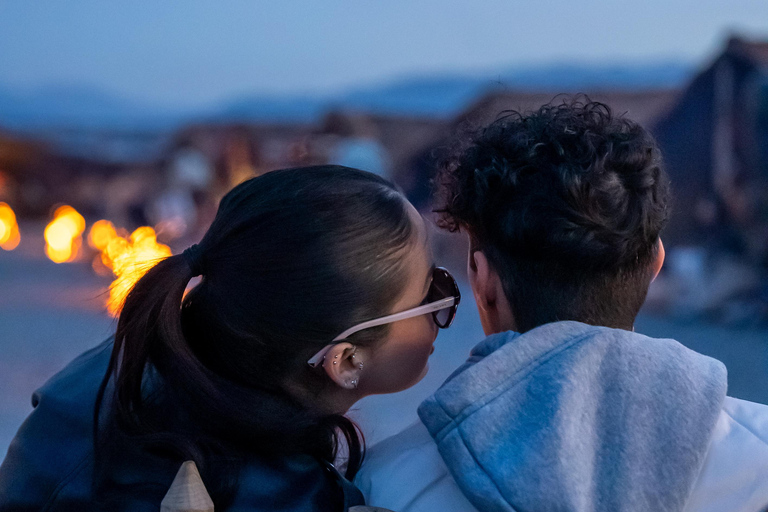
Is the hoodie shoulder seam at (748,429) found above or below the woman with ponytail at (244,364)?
below

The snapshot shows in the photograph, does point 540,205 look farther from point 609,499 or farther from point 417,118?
point 417,118

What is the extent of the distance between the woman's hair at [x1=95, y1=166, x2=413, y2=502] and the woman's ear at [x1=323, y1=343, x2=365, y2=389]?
0.03 meters

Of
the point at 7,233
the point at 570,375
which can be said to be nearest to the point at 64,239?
the point at 7,233

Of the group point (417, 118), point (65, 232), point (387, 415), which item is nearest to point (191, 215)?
point (65, 232)

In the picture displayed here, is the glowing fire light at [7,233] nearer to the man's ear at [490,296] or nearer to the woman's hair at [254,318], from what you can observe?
the woman's hair at [254,318]

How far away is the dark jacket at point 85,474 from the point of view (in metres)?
1.21

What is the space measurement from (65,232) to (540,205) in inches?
705

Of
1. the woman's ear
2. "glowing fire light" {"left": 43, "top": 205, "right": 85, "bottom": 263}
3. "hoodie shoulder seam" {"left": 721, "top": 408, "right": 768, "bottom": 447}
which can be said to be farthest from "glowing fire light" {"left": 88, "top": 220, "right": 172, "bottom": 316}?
"glowing fire light" {"left": 43, "top": 205, "right": 85, "bottom": 263}

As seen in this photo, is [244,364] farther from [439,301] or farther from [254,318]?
[439,301]

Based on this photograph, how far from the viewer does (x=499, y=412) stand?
107 cm

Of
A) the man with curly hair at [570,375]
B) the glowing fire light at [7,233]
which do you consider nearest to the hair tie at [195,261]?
the man with curly hair at [570,375]

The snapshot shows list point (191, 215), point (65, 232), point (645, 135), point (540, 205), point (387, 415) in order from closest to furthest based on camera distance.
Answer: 1. point (540, 205)
2. point (645, 135)
3. point (387, 415)
4. point (65, 232)
5. point (191, 215)

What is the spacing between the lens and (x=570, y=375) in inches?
41.4

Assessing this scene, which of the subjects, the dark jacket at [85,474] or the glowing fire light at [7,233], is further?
the glowing fire light at [7,233]
